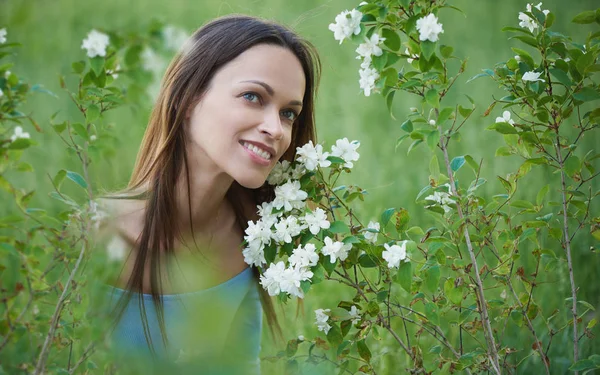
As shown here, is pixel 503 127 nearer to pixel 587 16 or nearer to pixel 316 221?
pixel 587 16

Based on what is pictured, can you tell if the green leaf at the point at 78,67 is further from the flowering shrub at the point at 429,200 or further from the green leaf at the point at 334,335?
the green leaf at the point at 334,335

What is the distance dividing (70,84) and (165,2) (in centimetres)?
160

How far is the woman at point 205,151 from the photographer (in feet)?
6.54

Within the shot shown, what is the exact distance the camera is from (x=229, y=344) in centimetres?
57

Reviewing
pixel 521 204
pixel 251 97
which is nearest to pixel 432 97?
pixel 521 204

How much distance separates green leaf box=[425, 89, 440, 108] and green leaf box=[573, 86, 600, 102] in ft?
1.17

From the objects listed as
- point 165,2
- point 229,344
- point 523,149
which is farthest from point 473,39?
point 229,344

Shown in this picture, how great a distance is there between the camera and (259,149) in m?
1.97

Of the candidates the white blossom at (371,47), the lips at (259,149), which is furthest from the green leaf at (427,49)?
the lips at (259,149)

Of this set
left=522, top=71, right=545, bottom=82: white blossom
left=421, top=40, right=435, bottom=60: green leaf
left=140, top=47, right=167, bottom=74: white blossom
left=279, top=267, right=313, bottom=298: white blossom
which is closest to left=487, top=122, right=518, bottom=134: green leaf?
left=522, top=71, right=545, bottom=82: white blossom

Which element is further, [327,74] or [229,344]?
[327,74]

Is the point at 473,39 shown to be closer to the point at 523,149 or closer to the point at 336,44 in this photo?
the point at 336,44

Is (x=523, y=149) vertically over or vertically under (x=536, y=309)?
over

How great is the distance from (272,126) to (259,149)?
75mm
